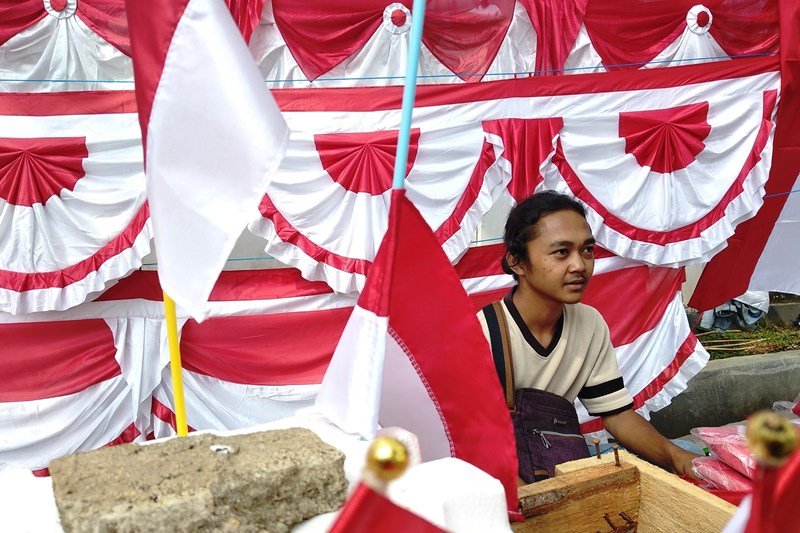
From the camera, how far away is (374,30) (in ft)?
9.49

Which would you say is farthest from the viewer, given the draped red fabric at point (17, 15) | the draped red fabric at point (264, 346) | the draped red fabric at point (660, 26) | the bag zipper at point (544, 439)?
the draped red fabric at point (660, 26)

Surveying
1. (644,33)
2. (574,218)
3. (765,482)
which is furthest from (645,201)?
(765,482)

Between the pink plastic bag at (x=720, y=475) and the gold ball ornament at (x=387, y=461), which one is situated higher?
the gold ball ornament at (x=387, y=461)

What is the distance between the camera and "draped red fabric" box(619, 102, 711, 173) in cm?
334

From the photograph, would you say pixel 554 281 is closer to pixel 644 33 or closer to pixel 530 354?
pixel 530 354

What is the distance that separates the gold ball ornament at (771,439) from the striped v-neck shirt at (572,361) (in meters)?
1.36

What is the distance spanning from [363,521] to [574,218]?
1.57m

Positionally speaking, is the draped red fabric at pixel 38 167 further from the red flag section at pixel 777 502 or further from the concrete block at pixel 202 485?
the red flag section at pixel 777 502

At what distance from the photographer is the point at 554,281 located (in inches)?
82.4

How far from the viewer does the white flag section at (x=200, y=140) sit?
1394mm

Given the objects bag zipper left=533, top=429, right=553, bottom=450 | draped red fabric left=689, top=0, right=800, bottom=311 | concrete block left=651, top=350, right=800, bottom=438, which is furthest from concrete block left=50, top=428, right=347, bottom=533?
concrete block left=651, top=350, right=800, bottom=438

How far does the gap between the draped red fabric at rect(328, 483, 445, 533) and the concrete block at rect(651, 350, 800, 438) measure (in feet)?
12.8

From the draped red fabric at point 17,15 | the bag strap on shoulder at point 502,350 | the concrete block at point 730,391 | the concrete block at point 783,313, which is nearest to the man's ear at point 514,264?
the bag strap on shoulder at point 502,350

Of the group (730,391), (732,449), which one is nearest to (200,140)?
(732,449)
